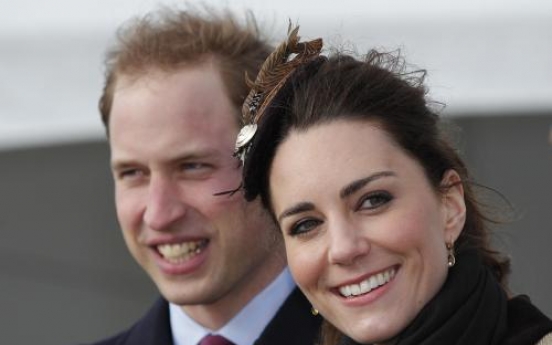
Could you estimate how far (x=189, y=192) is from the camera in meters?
3.02

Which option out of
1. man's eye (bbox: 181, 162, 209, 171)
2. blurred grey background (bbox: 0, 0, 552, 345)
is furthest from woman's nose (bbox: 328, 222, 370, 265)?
blurred grey background (bbox: 0, 0, 552, 345)

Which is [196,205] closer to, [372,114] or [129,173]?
[129,173]

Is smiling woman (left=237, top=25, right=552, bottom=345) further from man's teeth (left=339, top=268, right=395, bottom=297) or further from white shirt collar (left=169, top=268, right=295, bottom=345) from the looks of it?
white shirt collar (left=169, top=268, right=295, bottom=345)

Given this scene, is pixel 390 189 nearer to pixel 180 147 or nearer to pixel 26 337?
pixel 180 147

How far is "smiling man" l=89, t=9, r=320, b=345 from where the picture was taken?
9.87 feet

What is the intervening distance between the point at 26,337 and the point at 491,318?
3.24 meters

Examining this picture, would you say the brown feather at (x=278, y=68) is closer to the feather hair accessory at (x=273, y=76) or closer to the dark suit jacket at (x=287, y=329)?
the feather hair accessory at (x=273, y=76)

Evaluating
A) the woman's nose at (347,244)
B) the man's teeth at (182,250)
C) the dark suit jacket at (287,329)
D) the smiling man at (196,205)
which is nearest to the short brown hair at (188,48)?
the smiling man at (196,205)

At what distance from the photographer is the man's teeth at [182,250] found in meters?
3.05

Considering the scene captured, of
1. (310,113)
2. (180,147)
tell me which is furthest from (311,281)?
(180,147)

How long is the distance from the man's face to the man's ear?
626 mm

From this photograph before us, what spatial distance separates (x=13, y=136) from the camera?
5418mm

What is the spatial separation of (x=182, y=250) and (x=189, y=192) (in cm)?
14

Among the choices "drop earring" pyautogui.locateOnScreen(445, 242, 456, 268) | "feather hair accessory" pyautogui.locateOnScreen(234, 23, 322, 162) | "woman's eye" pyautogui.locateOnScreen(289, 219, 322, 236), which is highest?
"feather hair accessory" pyautogui.locateOnScreen(234, 23, 322, 162)
